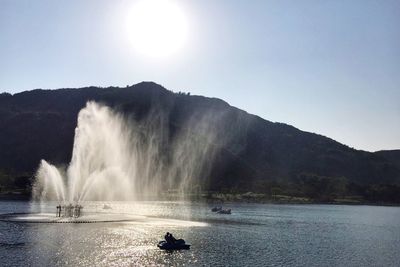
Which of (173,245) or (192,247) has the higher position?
(173,245)

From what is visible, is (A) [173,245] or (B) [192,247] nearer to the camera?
(A) [173,245]

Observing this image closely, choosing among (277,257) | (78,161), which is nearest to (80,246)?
(277,257)

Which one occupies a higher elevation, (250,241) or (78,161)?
(78,161)

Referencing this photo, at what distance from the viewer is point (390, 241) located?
112562 mm

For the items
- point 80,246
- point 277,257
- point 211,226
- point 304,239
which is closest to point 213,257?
point 277,257

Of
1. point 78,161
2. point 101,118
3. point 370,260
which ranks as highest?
point 101,118

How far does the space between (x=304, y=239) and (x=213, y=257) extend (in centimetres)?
3999

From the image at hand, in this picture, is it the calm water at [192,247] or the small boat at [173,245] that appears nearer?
the calm water at [192,247]

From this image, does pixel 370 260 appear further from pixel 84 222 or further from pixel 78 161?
pixel 78 161

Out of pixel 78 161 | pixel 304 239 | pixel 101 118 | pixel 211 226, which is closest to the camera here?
pixel 304 239

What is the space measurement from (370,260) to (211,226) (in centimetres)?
5132

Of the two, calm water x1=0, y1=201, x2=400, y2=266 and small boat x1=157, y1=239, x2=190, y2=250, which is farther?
small boat x1=157, y1=239, x2=190, y2=250

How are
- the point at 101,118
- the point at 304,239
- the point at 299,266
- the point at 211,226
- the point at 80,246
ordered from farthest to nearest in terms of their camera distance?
1. the point at 101,118
2. the point at 211,226
3. the point at 304,239
4. the point at 80,246
5. the point at 299,266

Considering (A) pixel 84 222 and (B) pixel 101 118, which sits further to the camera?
(B) pixel 101 118
